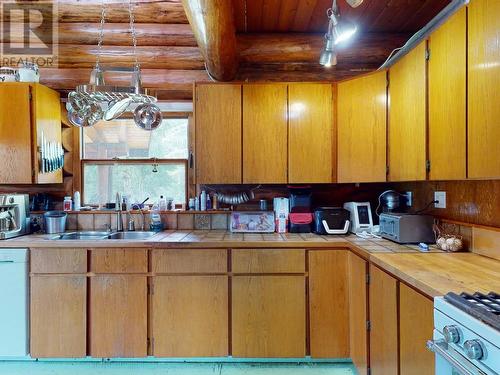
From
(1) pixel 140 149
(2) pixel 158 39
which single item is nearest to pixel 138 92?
(2) pixel 158 39

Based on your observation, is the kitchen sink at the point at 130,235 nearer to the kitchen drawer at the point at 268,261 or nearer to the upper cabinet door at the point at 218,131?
the upper cabinet door at the point at 218,131

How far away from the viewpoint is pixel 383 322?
1710 millimetres

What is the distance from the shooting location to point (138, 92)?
183 centimetres

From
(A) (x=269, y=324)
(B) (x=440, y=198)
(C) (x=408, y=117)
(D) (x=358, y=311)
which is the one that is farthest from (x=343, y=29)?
(A) (x=269, y=324)

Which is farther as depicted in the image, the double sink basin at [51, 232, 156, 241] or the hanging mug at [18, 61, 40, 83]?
the double sink basin at [51, 232, 156, 241]

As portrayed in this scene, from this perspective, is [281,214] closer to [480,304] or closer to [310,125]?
[310,125]

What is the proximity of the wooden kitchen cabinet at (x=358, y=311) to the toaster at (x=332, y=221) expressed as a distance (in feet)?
1.02

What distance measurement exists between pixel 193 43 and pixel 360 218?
2.15 m

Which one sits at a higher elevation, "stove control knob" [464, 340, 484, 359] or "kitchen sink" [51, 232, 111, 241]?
"kitchen sink" [51, 232, 111, 241]

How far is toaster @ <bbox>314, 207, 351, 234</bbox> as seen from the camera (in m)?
2.51

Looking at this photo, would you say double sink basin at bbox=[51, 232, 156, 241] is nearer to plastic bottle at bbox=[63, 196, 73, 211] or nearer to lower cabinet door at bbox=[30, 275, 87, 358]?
plastic bottle at bbox=[63, 196, 73, 211]

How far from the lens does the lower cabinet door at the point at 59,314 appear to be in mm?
2270

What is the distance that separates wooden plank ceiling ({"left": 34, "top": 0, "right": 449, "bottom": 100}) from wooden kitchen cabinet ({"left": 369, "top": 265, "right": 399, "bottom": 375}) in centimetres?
194

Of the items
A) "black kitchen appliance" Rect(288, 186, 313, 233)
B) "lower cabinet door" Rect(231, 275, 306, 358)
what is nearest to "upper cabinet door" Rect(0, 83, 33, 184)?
"lower cabinet door" Rect(231, 275, 306, 358)
